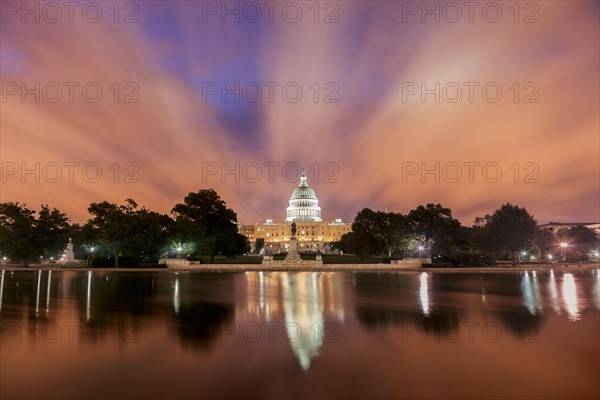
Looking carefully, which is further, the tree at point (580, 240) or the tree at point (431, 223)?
the tree at point (580, 240)

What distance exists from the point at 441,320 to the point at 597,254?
108 meters

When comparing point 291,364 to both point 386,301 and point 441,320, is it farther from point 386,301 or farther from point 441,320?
point 386,301

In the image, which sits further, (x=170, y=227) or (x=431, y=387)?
(x=170, y=227)

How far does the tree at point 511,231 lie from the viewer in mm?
67938

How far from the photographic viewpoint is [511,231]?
68062 millimetres

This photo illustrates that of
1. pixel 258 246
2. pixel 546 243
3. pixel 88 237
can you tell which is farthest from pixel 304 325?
pixel 258 246

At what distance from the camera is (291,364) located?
10.6m

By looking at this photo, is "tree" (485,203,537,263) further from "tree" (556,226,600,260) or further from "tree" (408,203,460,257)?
"tree" (556,226,600,260)

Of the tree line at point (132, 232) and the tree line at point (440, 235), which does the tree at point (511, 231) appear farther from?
the tree line at point (132, 232)

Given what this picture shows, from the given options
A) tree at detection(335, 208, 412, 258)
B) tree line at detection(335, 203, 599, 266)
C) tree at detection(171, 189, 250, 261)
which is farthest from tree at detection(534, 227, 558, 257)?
tree at detection(171, 189, 250, 261)

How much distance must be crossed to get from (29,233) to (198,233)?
28.7m

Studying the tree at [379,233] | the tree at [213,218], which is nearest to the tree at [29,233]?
the tree at [213,218]

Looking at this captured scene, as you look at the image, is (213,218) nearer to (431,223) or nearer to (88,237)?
(88,237)

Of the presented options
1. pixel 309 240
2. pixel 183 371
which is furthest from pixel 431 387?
pixel 309 240
